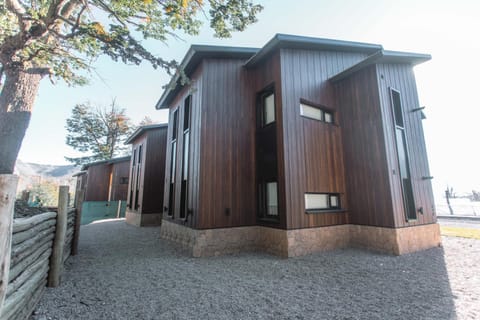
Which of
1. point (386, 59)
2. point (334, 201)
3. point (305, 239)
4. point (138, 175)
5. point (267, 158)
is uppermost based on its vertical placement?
point (386, 59)

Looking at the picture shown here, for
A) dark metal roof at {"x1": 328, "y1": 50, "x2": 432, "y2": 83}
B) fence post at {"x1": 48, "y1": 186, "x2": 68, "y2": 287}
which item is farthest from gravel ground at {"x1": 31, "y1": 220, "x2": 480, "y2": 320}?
dark metal roof at {"x1": 328, "y1": 50, "x2": 432, "y2": 83}

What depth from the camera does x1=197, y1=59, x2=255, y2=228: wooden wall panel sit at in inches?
260

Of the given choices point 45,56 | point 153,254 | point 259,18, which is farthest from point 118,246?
point 259,18

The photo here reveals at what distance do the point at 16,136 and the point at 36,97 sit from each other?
112 centimetres

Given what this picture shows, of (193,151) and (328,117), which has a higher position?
(328,117)

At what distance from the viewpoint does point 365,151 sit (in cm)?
695

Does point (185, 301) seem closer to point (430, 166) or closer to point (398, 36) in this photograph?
point (430, 166)

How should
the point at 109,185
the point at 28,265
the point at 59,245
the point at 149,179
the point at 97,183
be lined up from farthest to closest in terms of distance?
1. the point at 109,185
2. the point at 97,183
3. the point at 149,179
4. the point at 59,245
5. the point at 28,265

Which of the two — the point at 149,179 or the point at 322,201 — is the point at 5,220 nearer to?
the point at 322,201

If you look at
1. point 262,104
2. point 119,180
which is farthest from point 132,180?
point 262,104

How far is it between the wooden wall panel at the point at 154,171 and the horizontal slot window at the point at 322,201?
948 cm

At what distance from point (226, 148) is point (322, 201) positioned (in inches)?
141

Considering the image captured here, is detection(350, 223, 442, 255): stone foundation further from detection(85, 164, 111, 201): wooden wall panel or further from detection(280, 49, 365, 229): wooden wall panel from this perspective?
detection(85, 164, 111, 201): wooden wall panel

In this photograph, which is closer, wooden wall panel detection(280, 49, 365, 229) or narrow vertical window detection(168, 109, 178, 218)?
wooden wall panel detection(280, 49, 365, 229)
